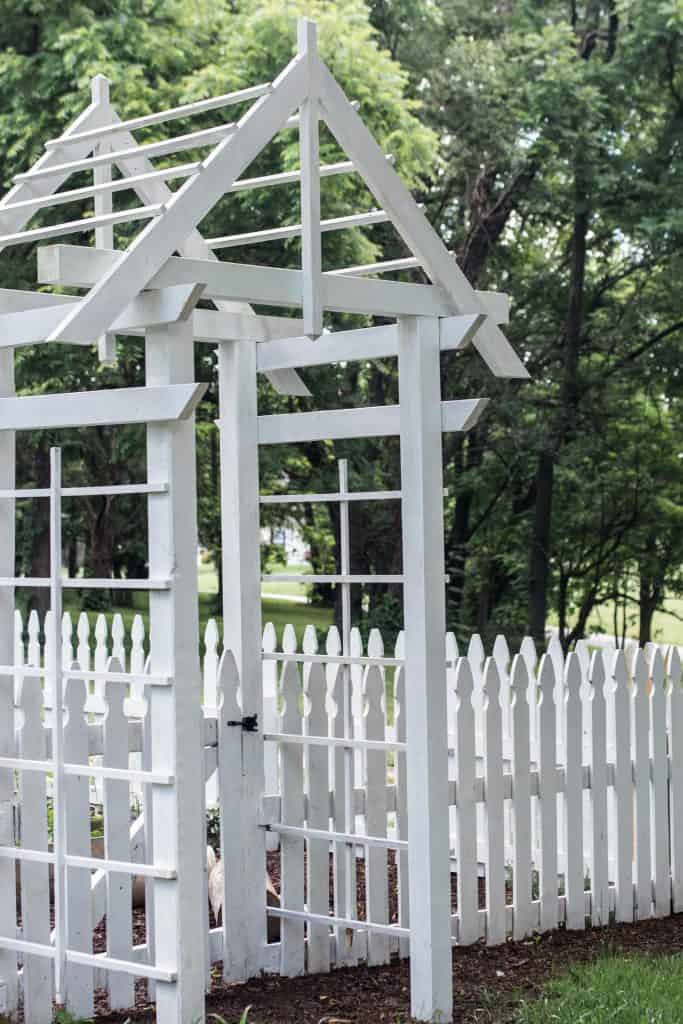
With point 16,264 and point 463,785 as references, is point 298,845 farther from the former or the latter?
point 16,264

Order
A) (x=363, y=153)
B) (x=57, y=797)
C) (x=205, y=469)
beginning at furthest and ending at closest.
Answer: (x=205, y=469) → (x=363, y=153) → (x=57, y=797)

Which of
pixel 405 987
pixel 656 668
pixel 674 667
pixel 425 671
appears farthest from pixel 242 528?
pixel 674 667

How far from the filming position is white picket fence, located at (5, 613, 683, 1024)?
4.72 m

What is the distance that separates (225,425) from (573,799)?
8.28 feet

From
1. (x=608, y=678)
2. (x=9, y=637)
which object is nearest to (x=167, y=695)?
(x=9, y=637)

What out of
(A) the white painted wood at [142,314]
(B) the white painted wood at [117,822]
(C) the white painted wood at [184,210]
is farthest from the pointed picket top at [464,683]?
(C) the white painted wood at [184,210]

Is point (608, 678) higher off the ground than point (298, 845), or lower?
higher

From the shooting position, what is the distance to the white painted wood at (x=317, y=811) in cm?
547

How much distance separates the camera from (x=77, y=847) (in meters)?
4.66

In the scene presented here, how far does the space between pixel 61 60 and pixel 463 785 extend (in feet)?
37.8

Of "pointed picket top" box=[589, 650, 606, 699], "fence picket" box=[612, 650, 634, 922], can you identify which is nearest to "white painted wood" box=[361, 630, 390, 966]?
"pointed picket top" box=[589, 650, 606, 699]

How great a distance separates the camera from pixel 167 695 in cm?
415

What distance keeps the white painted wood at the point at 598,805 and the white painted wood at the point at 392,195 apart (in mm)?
2049

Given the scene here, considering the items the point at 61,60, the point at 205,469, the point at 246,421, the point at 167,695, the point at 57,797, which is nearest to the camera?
the point at 167,695
